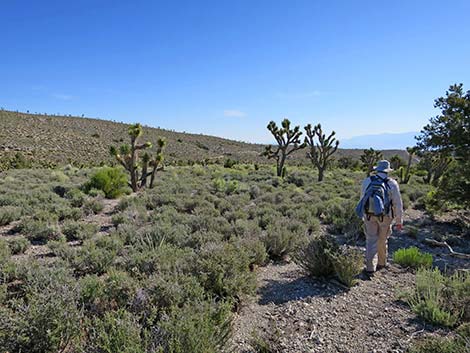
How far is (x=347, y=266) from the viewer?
5570mm

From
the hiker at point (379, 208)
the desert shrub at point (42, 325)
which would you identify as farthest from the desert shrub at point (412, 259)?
the desert shrub at point (42, 325)

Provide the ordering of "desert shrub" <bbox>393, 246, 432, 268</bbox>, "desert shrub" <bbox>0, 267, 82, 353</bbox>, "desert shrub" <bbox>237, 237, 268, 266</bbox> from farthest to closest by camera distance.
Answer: "desert shrub" <bbox>393, 246, 432, 268</bbox> → "desert shrub" <bbox>237, 237, 268, 266</bbox> → "desert shrub" <bbox>0, 267, 82, 353</bbox>

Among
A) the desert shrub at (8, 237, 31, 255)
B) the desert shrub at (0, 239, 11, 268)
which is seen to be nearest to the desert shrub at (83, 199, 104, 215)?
the desert shrub at (8, 237, 31, 255)

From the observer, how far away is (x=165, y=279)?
4652mm

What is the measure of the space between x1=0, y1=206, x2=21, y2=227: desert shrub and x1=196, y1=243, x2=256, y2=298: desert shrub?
285 inches

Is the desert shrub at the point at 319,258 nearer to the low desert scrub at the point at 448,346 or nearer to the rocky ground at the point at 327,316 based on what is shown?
the rocky ground at the point at 327,316

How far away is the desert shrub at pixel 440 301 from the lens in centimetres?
428

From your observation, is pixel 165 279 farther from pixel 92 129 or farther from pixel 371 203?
pixel 92 129

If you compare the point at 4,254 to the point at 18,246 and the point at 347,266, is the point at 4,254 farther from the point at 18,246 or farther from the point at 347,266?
the point at 347,266

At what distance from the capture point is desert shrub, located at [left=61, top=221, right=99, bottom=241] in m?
8.27

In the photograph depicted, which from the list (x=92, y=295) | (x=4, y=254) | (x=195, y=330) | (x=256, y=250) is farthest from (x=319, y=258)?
(x=4, y=254)

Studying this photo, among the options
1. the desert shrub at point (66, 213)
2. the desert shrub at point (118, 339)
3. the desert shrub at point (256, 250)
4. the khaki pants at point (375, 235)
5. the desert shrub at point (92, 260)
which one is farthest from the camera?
the desert shrub at point (66, 213)

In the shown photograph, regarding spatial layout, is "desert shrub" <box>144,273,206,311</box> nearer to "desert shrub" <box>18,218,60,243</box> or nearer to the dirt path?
the dirt path

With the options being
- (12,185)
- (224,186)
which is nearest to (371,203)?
(224,186)
